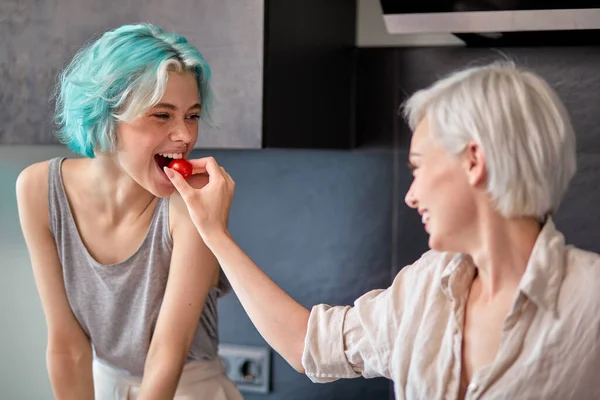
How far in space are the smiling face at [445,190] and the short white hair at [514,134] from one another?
16 millimetres

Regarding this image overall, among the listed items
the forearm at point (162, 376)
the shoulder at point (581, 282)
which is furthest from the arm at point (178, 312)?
the shoulder at point (581, 282)

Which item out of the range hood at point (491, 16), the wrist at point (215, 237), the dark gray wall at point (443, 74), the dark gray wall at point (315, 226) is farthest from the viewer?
the dark gray wall at point (315, 226)

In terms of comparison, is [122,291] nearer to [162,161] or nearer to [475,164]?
[162,161]

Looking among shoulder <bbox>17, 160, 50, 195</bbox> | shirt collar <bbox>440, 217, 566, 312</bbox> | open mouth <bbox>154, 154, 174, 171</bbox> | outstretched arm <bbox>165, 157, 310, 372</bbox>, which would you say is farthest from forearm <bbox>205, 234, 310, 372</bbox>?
shoulder <bbox>17, 160, 50, 195</bbox>

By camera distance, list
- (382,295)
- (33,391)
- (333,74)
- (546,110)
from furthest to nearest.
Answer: (33,391), (333,74), (382,295), (546,110)

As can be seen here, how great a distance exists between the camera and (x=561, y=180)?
0.95 meters

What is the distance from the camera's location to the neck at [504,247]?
3.20 feet

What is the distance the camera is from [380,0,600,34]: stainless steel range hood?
4.11ft

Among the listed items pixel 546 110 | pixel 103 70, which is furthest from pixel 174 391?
pixel 546 110

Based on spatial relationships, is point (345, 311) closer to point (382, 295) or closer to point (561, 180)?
point (382, 295)

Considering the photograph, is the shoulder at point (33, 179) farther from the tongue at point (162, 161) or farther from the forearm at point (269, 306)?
the forearm at point (269, 306)

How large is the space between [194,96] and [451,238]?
19.3 inches

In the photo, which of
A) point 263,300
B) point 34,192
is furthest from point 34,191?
point 263,300

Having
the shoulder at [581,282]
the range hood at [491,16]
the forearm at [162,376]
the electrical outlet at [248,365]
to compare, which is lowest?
the electrical outlet at [248,365]
